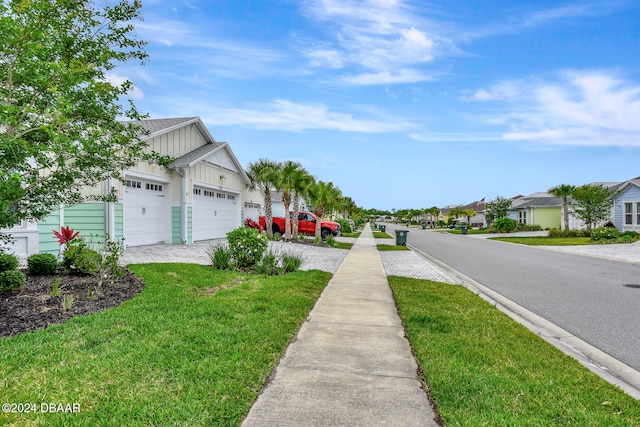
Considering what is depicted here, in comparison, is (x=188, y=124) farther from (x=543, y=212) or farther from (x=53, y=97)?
(x=543, y=212)

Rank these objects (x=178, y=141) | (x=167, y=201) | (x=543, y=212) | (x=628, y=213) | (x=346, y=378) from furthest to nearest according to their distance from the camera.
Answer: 1. (x=543, y=212)
2. (x=628, y=213)
3. (x=178, y=141)
4. (x=167, y=201)
5. (x=346, y=378)

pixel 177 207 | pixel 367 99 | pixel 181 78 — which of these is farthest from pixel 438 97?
pixel 177 207

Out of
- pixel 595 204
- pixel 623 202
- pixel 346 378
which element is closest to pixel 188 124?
pixel 346 378

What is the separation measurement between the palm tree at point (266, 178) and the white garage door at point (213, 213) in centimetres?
225

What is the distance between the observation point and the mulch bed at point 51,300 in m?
5.02

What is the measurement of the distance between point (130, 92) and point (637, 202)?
1373 inches

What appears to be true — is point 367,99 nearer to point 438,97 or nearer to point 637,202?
point 438,97

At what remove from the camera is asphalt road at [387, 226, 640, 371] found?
17.8 feet

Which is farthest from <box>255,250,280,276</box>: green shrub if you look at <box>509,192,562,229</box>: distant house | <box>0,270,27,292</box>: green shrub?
<box>509,192,562,229</box>: distant house

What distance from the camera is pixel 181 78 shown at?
1274 centimetres

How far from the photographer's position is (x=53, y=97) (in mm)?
5562

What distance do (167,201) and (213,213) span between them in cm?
350

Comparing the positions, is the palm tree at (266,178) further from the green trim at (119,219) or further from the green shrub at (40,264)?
the green shrub at (40,264)

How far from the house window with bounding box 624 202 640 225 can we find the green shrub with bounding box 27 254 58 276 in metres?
36.6
